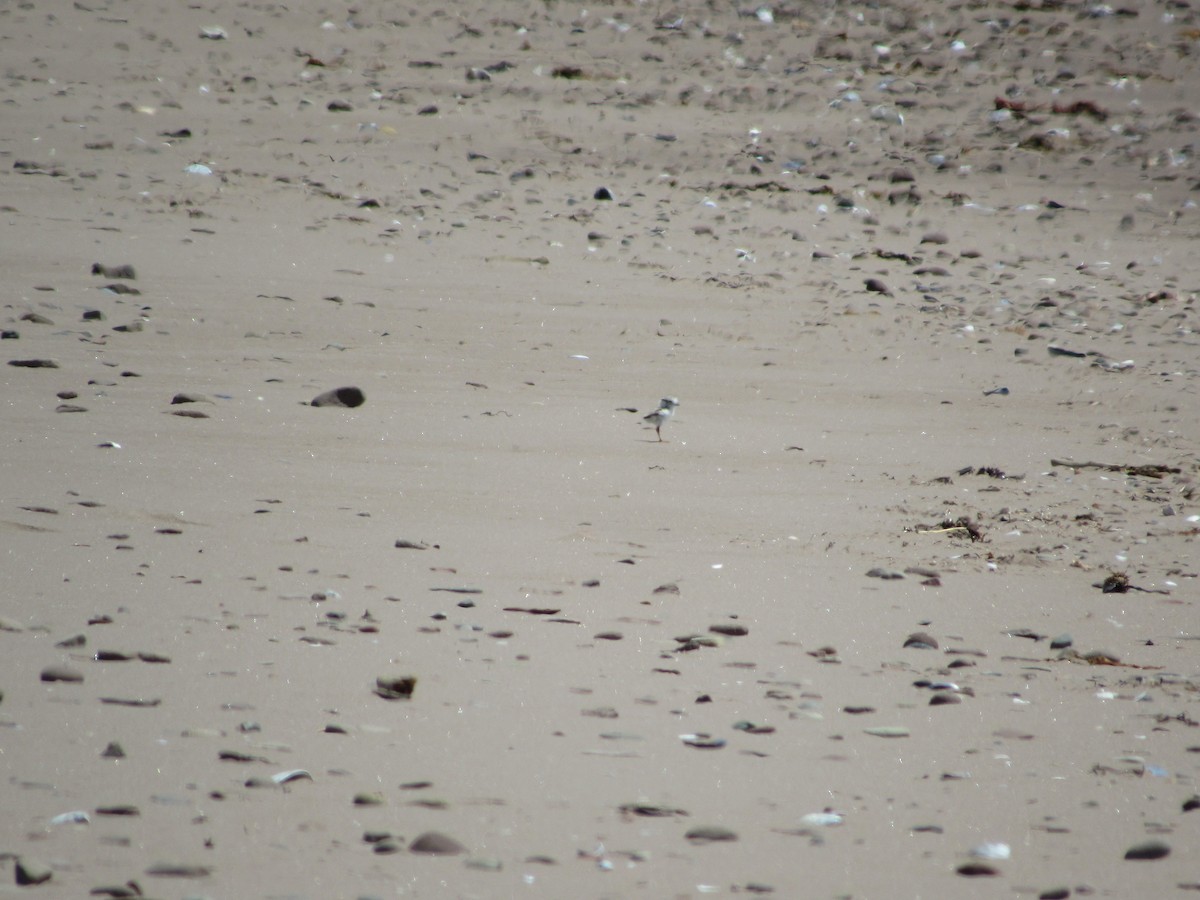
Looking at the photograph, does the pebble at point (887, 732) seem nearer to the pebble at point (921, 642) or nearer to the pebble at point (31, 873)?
the pebble at point (921, 642)

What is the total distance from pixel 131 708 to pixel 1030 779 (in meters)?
1.67

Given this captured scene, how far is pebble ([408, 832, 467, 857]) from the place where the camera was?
2113 mm

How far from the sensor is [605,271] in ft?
23.6

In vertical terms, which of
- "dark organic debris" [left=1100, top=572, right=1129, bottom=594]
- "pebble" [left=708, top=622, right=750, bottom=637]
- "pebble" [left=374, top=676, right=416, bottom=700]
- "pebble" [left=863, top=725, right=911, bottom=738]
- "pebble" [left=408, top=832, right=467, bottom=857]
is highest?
"dark organic debris" [left=1100, top=572, right=1129, bottom=594]

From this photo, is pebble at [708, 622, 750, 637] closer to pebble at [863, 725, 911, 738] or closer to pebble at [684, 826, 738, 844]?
pebble at [863, 725, 911, 738]

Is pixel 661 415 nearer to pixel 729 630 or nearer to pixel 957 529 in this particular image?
pixel 957 529

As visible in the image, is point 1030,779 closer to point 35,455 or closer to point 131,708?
point 131,708

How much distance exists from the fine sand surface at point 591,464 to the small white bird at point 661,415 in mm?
75

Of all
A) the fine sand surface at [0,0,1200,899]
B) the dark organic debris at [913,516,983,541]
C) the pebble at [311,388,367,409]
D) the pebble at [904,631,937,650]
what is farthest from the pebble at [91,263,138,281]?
the pebble at [904,631,937,650]

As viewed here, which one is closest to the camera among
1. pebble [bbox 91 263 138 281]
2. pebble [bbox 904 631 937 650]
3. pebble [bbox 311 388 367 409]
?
pebble [bbox 904 631 937 650]

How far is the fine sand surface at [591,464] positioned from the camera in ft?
7.49

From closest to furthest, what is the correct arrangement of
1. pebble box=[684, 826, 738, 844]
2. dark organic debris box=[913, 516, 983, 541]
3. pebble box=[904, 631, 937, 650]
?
pebble box=[684, 826, 738, 844] → pebble box=[904, 631, 937, 650] → dark organic debris box=[913, 516, 983, 541]

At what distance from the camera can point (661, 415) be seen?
197 inches

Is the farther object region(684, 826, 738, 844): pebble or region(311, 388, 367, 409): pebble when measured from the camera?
region(311, 388, 367, 409): pebble
